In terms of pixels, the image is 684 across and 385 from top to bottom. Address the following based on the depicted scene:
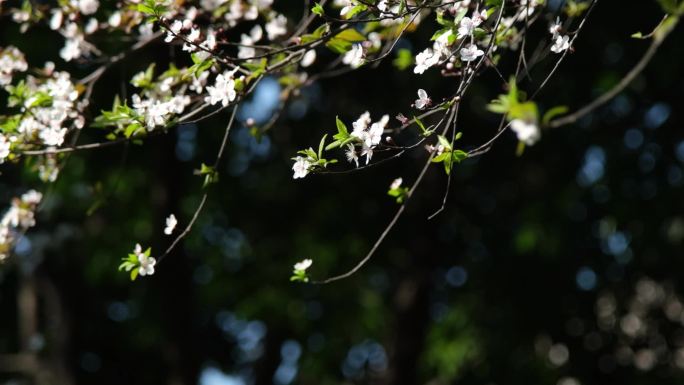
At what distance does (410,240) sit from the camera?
7.49 m

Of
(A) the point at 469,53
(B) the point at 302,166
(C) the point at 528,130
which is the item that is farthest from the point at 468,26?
(C) the point at 528,130

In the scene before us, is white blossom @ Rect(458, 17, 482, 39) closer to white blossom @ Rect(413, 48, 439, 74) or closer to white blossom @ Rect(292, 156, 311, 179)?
white blossom @ Rect(413, 48, 439, 74)

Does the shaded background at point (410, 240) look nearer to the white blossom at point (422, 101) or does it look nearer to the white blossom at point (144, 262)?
the white blossom at point (144, 262)

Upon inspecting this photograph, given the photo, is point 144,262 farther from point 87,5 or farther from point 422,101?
point 87,5

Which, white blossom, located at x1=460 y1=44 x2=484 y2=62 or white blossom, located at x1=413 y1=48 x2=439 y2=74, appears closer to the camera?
white blossom, located at x1=460 y1=44 x2=484 y2=62

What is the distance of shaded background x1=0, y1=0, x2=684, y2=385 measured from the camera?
6535 mm

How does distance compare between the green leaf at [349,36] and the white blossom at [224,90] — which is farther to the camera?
the green leaf at [349,36]

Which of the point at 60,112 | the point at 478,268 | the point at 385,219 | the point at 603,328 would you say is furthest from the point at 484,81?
the point at 60,112

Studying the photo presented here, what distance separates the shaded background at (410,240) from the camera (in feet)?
21.4

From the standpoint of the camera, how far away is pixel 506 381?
7914mm

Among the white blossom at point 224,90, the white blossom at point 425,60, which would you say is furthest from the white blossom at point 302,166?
the white blossom at point 425,60

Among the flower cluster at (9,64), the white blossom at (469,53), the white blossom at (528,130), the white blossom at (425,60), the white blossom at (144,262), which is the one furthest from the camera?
the flower cluster at (9,64)

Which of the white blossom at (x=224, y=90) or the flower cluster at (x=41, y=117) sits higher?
the white blossom at (x=224, y=90)

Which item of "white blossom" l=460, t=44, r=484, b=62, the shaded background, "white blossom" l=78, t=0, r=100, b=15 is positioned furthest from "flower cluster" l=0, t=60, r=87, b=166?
the shaded background
